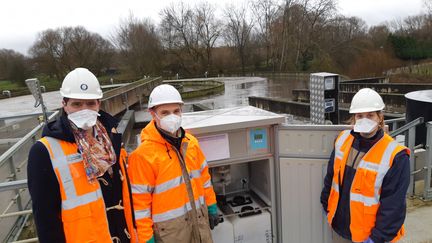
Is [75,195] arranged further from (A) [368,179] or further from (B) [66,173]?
(A) [368,179]

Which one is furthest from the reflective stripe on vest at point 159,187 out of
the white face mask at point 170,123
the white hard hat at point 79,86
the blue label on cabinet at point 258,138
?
the blue label on cabinet at point 258,138

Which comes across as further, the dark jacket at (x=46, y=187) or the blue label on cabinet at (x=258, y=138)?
the blue label on cabinet at (x=258, y=138)

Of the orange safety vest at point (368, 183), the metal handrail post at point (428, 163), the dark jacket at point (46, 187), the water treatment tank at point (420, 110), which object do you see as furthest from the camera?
the water treatment tank at point (420, 110)

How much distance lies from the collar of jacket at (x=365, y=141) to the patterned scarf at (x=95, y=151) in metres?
2.10

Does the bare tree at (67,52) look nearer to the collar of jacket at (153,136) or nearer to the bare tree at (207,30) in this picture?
the bare tree at (207,30)

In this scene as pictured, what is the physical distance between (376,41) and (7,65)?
55.9 meters

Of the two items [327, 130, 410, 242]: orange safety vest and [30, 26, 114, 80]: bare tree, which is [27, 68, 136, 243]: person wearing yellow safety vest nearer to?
[327, 130, 410, 242]: orange safety vest

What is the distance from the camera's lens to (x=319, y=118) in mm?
6238

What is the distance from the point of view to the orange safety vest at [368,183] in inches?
109

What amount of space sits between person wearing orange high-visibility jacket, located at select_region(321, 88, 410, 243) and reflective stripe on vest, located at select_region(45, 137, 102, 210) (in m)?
2.21

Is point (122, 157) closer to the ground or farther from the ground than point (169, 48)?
closer to the ground

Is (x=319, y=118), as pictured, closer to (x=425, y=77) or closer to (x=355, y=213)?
(x=355, y=213)

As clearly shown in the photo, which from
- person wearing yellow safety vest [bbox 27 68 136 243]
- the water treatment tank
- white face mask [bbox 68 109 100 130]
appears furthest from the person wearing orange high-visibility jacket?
the water treatment tank

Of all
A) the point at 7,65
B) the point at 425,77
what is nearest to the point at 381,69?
the point at 425,77
